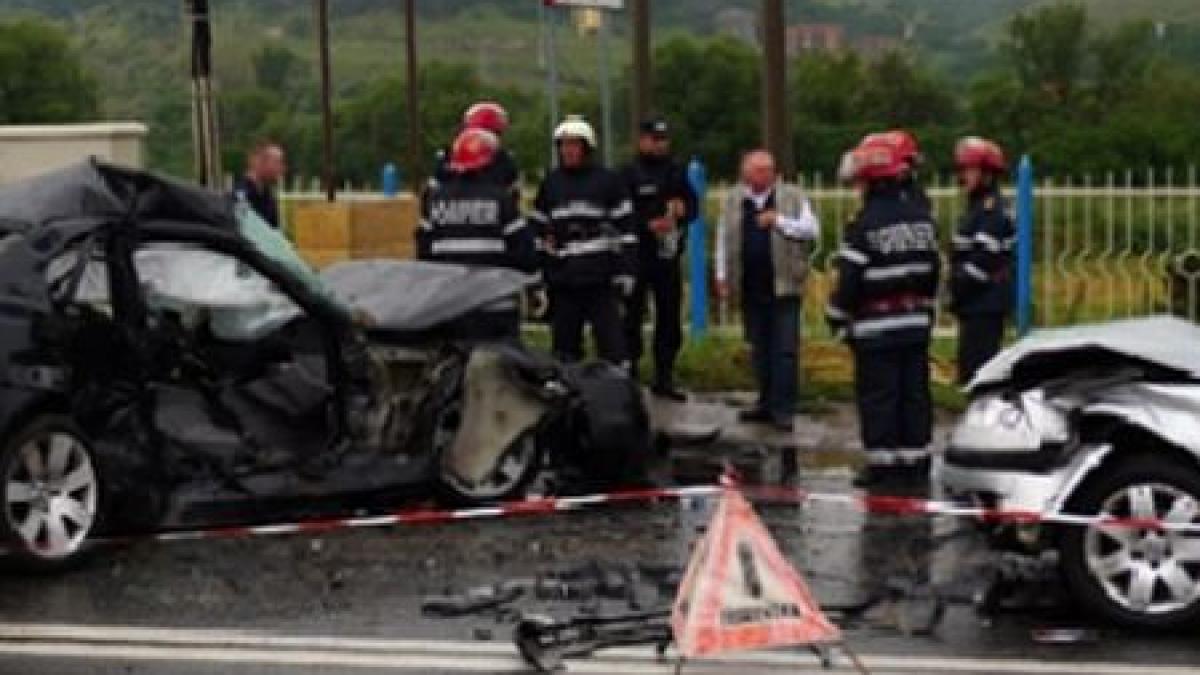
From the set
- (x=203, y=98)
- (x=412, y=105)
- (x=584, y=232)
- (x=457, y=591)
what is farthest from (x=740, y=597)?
(x=412, y=105)

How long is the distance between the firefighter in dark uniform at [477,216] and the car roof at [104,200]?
224 centimetres

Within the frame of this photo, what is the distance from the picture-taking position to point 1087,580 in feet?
23.1

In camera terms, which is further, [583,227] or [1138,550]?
[583,227]

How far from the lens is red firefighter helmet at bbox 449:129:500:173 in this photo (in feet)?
35.7

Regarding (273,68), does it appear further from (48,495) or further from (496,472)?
(48,495)

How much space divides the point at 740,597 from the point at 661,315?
6.73 m

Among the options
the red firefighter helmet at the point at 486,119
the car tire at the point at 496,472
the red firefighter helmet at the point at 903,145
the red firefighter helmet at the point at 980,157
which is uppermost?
the red firefighter helmet at the point at 486,119

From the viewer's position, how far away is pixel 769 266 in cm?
1175

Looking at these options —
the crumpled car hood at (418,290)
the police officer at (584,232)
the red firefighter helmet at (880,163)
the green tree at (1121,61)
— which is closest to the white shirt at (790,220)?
the police officer at (584,232)

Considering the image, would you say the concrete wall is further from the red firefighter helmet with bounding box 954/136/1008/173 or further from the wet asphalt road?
the wet asphalt road

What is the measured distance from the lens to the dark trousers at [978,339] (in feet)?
36.5

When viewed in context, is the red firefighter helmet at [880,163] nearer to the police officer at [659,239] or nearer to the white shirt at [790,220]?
the white shirt at [790,220]

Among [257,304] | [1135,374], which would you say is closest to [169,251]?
[257,304]

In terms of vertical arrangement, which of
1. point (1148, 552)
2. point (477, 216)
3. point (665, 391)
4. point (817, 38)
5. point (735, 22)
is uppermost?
point (735, 22)
